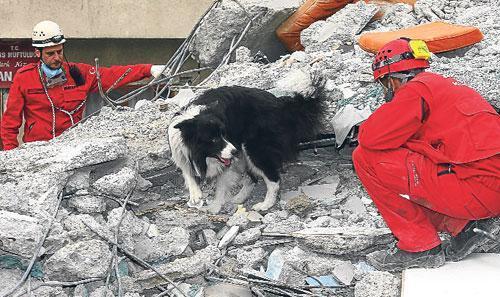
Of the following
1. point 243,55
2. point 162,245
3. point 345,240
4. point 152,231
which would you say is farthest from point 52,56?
point 345,240

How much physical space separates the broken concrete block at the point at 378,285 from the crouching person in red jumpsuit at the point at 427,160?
8.9 inches

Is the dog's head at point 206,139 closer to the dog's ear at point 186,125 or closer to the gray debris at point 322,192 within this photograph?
the dog's ear at point 186,125

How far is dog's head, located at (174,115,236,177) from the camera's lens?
20.9 ft

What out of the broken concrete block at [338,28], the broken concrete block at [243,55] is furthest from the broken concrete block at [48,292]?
the broken concrete block at [338,28]

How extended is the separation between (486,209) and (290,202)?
180 cm

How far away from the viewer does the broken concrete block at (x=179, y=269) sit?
545cm

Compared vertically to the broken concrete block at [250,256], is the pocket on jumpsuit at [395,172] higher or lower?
higher

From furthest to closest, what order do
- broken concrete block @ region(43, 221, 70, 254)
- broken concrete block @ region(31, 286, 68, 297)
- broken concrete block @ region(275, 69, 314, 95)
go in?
1. broken concrete block @ region(275, 69, 314, 95)
2. broken concrete block @ region(43, 221, 70, 254)
3. broken concrete block @ region(31, 286, 68, 297)

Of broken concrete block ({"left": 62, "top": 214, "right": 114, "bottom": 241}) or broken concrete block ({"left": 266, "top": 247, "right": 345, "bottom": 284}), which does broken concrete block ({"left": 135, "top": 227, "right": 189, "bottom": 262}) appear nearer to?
broken concrete block ({"left": 62, "top": 214, "right": 114, "bottom": 241})

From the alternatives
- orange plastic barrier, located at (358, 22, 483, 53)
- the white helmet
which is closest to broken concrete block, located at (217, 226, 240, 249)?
orange plastic barrier, located at (358, 22, 483, 53)

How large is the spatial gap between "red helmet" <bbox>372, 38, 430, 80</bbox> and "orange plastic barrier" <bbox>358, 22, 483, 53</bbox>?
1966mm

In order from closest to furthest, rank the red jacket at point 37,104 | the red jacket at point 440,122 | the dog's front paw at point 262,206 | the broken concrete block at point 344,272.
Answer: the red jacket at point 440,122, the broken concrete block at point 344,272, the dog's front paw at point 262,206, the red jacket at point 37,104

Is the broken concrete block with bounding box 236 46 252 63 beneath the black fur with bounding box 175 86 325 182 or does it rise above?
beneath

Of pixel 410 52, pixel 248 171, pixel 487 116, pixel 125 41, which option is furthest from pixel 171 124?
pixel 125 41
